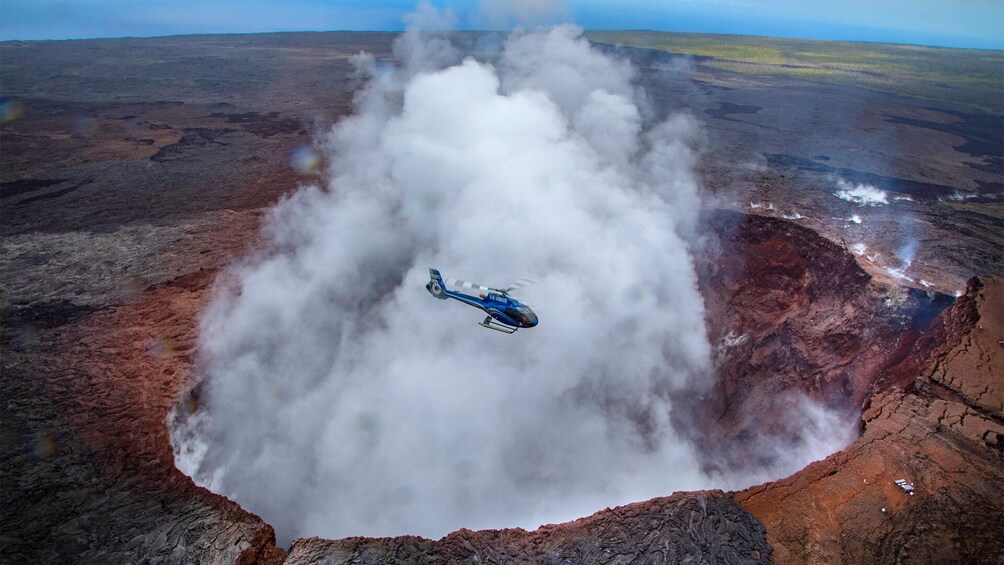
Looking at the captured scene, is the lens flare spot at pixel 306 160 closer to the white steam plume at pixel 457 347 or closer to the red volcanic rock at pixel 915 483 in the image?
the white steam plume at pixel 457 347

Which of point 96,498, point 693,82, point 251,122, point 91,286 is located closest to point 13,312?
point 91,286

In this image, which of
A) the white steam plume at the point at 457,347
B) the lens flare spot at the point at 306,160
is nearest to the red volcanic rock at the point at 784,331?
the white steam plume at the point at 457,347

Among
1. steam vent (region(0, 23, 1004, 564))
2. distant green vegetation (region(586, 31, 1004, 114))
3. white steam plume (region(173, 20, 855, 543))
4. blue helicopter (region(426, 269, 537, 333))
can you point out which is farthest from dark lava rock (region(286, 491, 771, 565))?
distant green vegetation (region(586, 31, 1004, 114))

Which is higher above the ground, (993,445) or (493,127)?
(493,127)

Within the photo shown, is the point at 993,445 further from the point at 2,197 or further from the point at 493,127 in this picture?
the point at 2,197

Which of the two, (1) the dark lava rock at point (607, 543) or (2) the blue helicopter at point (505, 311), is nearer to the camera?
(1) the dark lava rock at point (607, 543)

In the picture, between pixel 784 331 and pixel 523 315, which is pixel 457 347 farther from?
pixel 784 331
